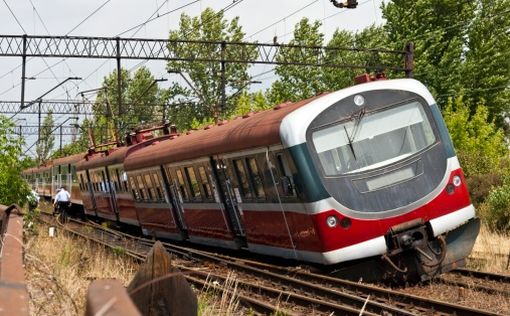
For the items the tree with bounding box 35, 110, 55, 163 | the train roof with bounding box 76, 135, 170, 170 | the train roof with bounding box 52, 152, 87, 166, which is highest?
the tree with bounding box 35, 110, 55, 163

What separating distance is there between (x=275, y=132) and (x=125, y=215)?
15.3m

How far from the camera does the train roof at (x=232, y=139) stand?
39.0 feet

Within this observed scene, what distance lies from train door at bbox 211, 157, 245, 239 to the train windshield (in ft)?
10.7

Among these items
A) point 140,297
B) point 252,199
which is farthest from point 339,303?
point 140,297

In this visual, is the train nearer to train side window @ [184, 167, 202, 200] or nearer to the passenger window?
train side window @ [184, 167, 202, 200]

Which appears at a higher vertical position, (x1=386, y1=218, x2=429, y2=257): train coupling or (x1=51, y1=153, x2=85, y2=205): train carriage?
(x1=51, y1=153, x2=85, y2=205): train carriage

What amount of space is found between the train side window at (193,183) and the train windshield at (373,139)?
5.35 meters

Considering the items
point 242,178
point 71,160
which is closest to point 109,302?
point 242,178

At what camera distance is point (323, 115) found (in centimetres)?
1131

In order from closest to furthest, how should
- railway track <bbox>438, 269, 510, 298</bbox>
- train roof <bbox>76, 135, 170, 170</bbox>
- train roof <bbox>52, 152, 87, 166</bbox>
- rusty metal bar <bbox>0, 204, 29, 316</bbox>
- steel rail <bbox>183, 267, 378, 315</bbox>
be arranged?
rusty metal bar <bbox>0, 204, 29, 316</bbox> < steel rail <bbox>183, 267, 378, 315</bbox> < railway track <bbox>438, 269, 510, 298</bbox> < train roof <bbox>76, 135, 170, 170</bbox> < train roof <bbox>52, 152, 87, 166</bbox>

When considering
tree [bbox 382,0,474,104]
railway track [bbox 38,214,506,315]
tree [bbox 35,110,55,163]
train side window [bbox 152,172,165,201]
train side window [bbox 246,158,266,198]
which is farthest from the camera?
tree [bbox 35,110,55,163]

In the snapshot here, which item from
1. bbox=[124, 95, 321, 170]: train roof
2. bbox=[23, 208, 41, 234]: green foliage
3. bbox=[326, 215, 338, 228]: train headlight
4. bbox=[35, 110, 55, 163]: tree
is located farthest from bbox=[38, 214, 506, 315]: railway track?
bbox=[35, 110, 55, 163]: tree

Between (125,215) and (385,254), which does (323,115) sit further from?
(125,215)

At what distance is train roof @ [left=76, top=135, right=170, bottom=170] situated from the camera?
77.9 ft
